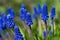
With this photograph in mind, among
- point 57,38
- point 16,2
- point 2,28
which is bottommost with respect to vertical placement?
point 57,38

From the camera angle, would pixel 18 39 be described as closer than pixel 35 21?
Yes

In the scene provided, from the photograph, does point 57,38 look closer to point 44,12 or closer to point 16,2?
point 44,12

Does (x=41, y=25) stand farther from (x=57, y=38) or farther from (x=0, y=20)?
(x=0, y=20)

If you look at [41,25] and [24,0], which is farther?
[24,0]

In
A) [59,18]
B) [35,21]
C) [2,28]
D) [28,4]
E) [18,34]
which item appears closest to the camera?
[18,34]

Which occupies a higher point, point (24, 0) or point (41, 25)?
point (24, 0)

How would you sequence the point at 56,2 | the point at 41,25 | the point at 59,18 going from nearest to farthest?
the point at 41,25, the point at 59,18, the point at 56,2

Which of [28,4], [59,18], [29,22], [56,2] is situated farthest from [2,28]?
[28,4]

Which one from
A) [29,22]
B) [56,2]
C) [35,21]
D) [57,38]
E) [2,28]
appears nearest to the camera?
[29,22]

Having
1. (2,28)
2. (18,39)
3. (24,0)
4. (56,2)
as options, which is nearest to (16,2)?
(24,0)
